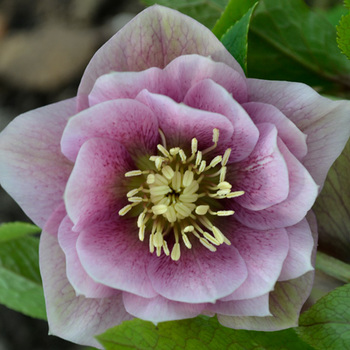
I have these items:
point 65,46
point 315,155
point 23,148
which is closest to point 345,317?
point 315,155

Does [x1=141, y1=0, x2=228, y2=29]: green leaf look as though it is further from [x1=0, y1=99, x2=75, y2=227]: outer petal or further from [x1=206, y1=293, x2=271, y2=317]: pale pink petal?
[x1=206, y1=293, x2=271, y2=317]: pale pink petal

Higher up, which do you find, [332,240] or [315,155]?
[315,155]

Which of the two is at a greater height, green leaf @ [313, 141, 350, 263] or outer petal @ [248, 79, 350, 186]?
outer petal @ [248, 79, 350, 186]

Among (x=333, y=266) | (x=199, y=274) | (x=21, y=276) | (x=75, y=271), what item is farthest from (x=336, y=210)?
(x=21, y=276)

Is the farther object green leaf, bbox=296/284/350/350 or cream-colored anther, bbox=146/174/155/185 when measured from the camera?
cream-colored anther, bbox=146/174/155/185

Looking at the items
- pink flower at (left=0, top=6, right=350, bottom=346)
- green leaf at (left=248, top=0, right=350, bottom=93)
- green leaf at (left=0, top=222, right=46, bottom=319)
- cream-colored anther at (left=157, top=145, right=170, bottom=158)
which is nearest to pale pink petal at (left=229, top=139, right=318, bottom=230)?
pink flower at (left=0, top=6, right=350, bottom=346)

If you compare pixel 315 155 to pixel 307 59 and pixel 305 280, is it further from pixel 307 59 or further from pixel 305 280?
pixel 307 59

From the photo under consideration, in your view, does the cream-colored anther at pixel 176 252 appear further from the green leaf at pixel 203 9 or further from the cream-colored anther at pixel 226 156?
the green leaf at pixel 203 9
